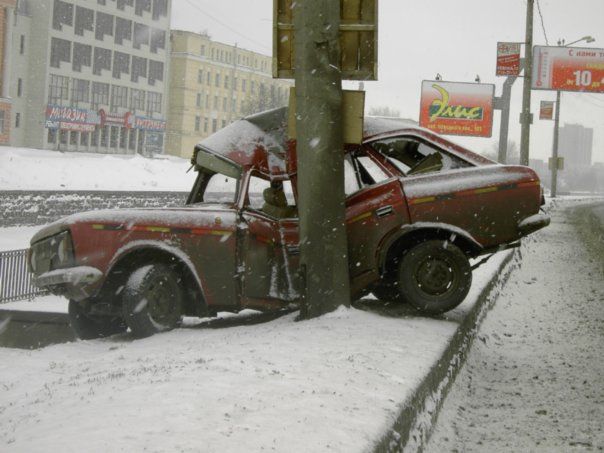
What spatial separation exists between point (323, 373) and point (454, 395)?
5.15 ft

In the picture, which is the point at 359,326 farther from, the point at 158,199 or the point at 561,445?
the point at 158,199

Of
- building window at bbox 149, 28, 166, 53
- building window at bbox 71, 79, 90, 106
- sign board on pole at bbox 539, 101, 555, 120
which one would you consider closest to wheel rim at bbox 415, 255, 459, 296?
sign board on pole at bbox 539, 101, 555, 120

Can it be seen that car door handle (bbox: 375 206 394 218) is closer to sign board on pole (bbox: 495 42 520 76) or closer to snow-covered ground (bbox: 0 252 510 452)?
snow-covered ground (bbox: 0 252 510 452)

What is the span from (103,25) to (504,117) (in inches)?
2106

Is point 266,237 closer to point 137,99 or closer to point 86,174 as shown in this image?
point 86,174

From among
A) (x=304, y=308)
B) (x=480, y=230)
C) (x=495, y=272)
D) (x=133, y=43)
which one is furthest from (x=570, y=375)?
(x=133, y=43)

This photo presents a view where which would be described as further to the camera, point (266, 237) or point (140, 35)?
point (140, 35)

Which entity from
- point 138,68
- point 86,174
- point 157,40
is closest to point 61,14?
point 138,68

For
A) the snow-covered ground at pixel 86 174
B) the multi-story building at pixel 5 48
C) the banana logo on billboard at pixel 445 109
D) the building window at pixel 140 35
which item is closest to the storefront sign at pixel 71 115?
the multi-story building at pixel 5 48

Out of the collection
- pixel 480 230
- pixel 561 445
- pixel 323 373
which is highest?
pixel 480 230

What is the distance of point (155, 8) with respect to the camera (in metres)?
81.6

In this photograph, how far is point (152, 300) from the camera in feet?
26.5

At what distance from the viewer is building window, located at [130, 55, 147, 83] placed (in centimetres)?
7988

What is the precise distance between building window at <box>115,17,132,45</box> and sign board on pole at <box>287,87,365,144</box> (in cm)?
7205
